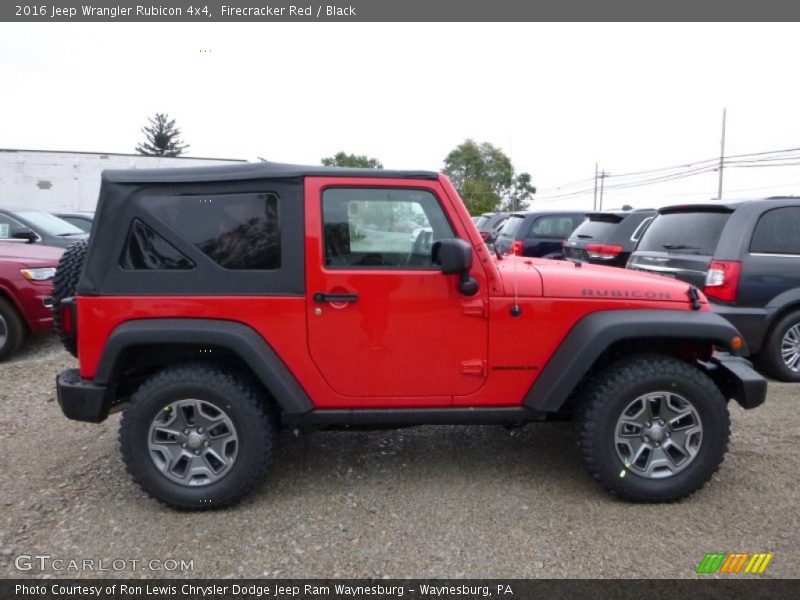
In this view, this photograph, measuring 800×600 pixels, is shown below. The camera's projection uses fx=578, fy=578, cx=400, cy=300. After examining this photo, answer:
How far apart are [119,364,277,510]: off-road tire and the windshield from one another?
21.6 feet

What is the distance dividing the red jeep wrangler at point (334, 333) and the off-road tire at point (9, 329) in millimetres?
3451

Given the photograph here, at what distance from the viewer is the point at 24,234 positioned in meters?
7.96

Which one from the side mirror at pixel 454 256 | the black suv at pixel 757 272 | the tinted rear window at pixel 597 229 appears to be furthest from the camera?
the tinted rear window at pixel 597 229

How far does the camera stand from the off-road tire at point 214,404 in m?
3.12

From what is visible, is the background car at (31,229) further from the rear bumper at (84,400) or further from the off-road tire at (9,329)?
the rear bumper at (84,400)

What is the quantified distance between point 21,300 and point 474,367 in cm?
518

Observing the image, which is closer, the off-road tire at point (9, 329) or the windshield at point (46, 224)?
the off-road tire at point (9, 329)

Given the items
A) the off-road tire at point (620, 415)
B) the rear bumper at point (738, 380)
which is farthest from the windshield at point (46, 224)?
the rear bumper at point (738, 380)

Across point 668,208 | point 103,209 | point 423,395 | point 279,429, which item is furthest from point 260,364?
point 668,208

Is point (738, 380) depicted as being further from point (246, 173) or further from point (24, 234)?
point (24, 234)

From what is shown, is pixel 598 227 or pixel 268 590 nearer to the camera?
pixel 268 590

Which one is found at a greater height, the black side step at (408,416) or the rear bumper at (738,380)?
the rear bumper at (738,380)

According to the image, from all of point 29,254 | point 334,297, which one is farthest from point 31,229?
point 334,297

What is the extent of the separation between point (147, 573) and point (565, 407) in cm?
239
